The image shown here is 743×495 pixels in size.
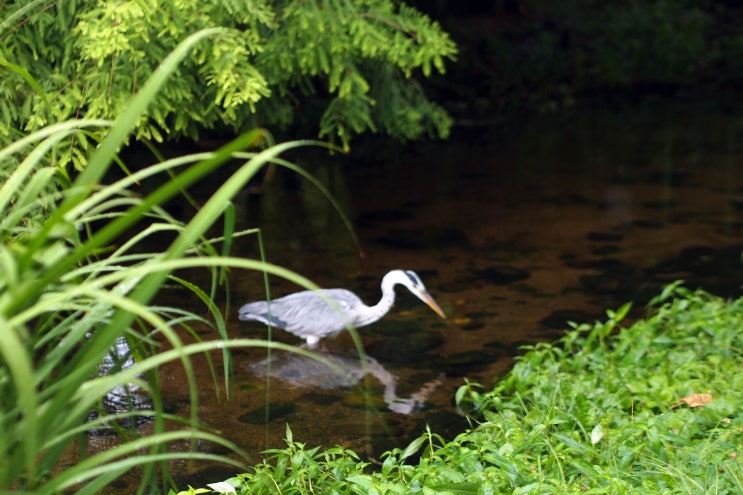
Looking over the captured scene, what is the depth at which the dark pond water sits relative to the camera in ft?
17.5

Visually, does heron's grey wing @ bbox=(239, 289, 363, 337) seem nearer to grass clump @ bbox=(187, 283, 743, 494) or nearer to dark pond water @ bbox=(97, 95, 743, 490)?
dark pond water @ bbox=(97, 95, 743, 490)

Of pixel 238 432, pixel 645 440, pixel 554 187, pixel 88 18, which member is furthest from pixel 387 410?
pixel 554 187

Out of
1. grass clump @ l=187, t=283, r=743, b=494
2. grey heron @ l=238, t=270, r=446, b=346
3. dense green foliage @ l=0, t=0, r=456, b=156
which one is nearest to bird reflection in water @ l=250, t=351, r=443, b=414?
grey heron @ l=238, t=270, r=446, b=346

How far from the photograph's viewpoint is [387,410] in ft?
17.2

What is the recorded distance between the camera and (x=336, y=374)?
5.75 meters

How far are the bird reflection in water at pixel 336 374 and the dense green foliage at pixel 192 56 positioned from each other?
4.96 ft

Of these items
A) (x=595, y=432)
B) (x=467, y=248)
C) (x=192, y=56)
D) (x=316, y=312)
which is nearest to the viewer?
(x=595, y=432)

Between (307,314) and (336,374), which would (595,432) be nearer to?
(336,374)

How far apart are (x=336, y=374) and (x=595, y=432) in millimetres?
2258

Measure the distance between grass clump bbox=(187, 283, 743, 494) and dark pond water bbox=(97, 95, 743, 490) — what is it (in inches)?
14.9

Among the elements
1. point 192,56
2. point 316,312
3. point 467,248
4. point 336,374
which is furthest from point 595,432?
point 467,248

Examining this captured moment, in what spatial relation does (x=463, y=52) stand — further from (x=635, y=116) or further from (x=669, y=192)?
(x=669, y=192)

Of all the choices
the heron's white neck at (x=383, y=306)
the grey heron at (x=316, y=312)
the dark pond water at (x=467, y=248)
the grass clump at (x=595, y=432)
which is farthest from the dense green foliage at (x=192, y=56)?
the grass clump at (x=595, y=432)

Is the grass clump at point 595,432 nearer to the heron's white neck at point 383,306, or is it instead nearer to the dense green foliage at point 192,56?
the heron's white neck at point 383,306
